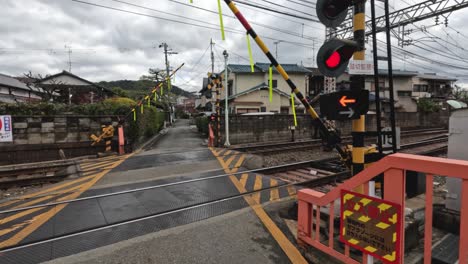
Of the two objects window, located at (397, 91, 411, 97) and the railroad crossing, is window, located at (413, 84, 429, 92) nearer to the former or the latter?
window, located at (397, 91, 411, 97)

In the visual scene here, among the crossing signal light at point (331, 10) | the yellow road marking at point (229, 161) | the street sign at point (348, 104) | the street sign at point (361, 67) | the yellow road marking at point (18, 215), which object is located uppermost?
the crossing signal light at point (331, 10)

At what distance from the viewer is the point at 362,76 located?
2.88m

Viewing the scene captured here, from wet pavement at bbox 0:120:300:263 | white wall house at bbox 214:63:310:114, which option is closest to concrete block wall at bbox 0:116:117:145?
wet pavement at bbox 0:120:300:263

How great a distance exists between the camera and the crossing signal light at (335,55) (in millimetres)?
2699

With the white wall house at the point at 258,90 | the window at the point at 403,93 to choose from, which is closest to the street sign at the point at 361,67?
the white wall house at the point at 258,90

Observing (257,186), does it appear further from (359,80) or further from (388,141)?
(359,80)

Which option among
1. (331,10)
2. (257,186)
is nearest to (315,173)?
(257,186)

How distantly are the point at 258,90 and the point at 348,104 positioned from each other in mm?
22347

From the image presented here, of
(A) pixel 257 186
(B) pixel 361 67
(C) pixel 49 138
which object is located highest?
(B) pixel 361 67

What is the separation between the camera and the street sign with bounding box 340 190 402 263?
2.02 metres

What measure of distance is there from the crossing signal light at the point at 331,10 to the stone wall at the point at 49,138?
10.4 metres

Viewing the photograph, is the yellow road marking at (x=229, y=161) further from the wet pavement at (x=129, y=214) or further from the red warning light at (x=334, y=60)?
the red warning light at (x=334, y=60)

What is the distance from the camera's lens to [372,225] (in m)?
2.17

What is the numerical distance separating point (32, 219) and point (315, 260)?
4.46m
